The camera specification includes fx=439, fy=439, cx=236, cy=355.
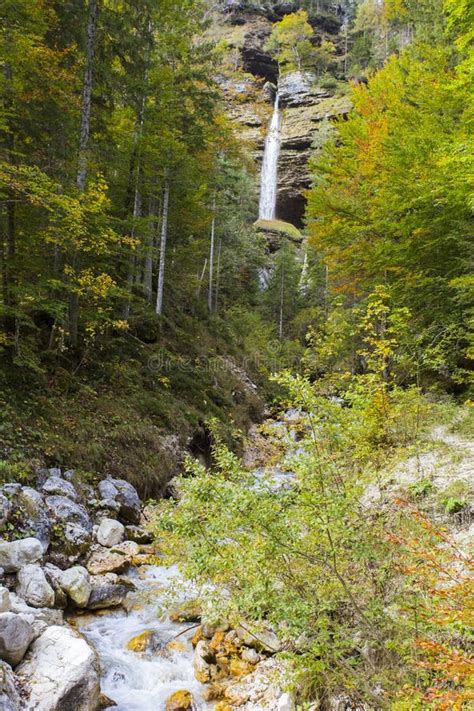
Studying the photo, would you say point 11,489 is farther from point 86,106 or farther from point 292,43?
point 292,43

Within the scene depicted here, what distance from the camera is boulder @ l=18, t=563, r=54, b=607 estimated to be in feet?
17.4

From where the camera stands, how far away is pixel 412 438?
659 centimetres

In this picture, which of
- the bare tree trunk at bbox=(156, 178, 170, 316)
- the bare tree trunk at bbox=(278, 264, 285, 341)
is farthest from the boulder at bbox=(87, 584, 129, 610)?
the bare tree trunk at bbox=(278, 264, 285, 341)

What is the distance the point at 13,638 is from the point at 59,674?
56 cm

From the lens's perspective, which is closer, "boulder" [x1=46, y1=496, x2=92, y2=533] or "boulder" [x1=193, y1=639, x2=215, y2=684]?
"boulder" [x1=193, y1=639, x2=215, y2=684]

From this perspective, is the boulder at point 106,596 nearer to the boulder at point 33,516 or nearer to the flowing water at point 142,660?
the flowing water at point 142,660

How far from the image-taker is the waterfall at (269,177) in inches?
1661

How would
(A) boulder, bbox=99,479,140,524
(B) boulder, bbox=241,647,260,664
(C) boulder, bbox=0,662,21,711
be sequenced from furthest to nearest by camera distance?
(A) boulder, bbox=99,479,140,524 → (B) boulder, bbox=241,647,260,664 → (C) boulder, bbox=0,662,21,711

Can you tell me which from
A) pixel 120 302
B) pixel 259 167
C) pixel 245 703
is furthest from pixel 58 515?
pixel 259 167

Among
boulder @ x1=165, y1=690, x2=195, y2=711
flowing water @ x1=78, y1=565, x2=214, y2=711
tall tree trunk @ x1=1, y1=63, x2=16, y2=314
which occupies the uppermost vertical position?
tall tree trunk @ x1=1, y1=63, x2=16, y2=314

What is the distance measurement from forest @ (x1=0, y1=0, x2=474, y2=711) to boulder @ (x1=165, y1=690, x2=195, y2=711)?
0.02 metres

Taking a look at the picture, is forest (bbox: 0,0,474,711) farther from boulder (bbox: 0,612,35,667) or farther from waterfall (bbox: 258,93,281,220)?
waterfall (bbox: 258,93,281,220)

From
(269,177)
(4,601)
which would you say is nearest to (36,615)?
(4,601)

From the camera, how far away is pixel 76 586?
19.4ft
